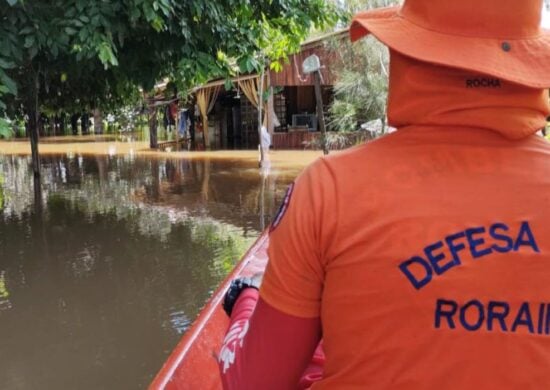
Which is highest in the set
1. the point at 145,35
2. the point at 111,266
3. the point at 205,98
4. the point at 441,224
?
the point at 205,98

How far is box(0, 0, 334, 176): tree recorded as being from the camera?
4734mm

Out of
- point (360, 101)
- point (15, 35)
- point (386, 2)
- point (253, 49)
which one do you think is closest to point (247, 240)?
point (253, 49)

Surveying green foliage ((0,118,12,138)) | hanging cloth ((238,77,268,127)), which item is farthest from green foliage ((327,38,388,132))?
green foliage ((0,118,12,138))

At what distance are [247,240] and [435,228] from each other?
6588 millimetres

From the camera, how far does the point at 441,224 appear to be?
1027 mm

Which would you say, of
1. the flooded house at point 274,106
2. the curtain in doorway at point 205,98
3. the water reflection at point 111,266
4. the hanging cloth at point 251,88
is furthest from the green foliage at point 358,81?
the water reflection at point 111,266

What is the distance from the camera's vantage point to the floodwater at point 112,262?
4270mm

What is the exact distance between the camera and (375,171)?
1.07 meters

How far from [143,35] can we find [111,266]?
2.46 meters

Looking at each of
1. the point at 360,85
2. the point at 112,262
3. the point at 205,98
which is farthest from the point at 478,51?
the point at 205,98

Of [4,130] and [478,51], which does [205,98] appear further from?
[478,51]

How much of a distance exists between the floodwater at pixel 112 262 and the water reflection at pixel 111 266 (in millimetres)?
13

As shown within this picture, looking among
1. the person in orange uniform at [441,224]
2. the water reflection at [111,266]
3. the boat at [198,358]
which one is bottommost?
the water reflection at [111,266]

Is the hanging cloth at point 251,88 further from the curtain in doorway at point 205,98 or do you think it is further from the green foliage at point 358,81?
the green foliage at point 358,81
